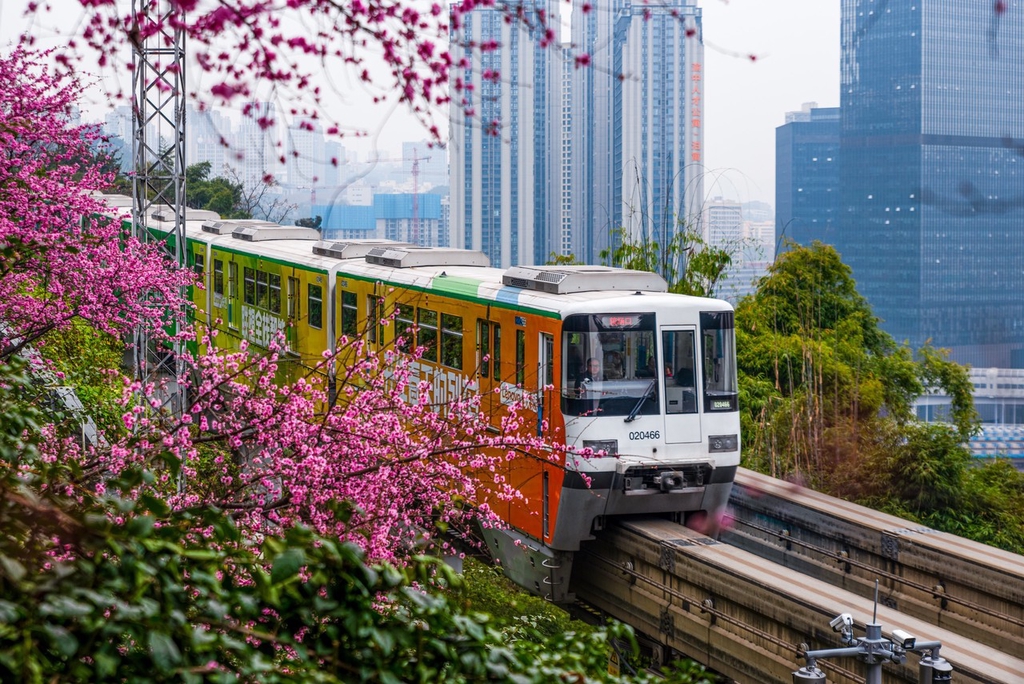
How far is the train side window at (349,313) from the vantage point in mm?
12133

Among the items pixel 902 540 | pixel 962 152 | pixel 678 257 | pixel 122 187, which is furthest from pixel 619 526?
pixel 962 152

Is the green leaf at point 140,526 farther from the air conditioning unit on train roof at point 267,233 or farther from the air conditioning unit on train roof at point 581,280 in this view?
the air conditioning unit on train roof at point 267,233

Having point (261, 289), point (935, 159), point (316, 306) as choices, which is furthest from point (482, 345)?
point (935, 159)

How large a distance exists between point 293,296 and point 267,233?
250 centimetres

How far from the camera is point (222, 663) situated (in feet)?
10.3

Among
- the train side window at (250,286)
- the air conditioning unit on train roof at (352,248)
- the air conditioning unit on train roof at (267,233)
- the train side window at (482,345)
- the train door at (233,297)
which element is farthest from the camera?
the air conditioning unit on train roof at (267,233)

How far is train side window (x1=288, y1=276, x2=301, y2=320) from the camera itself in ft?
45.4

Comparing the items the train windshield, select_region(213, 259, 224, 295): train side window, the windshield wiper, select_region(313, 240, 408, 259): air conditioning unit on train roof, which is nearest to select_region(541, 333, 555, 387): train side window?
the train windshield

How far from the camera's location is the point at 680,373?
8961 mm

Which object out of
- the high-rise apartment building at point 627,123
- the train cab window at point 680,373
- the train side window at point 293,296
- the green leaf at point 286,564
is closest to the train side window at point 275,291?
the train side window at point 293,296

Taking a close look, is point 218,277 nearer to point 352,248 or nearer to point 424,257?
point 352,248

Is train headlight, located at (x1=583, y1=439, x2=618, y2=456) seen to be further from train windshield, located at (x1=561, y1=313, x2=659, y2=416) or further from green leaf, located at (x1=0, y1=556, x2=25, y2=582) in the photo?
green leaf, located at (x1=0, y1=556, x2=25, y2=582)

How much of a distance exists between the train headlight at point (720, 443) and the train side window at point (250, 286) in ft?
25.8

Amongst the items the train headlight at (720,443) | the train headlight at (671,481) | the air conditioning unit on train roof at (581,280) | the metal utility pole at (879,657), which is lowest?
the metal utility pole at (879,657)
